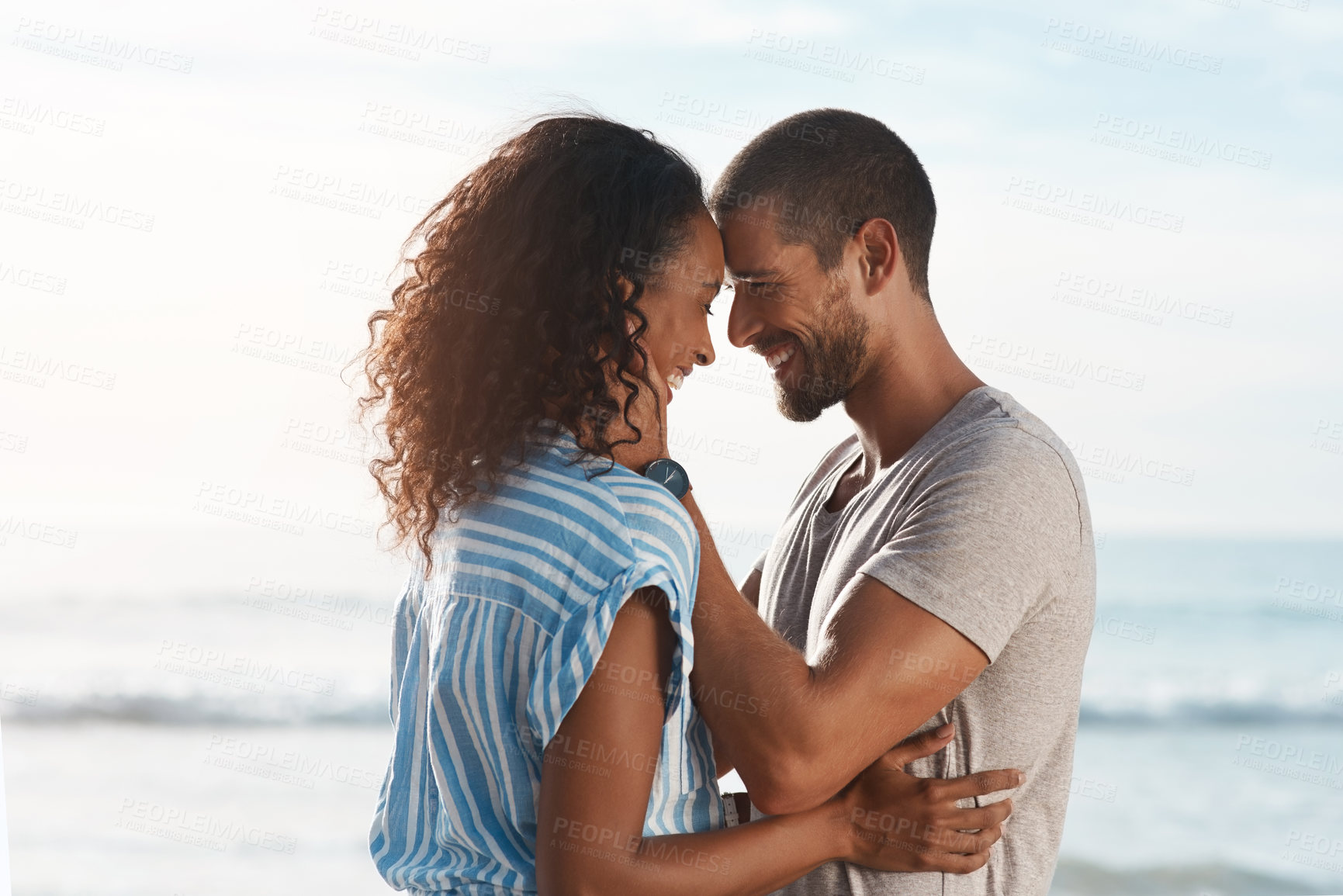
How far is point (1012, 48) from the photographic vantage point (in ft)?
34.3

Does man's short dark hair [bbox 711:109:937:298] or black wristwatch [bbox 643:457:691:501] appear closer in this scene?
black wristwatch [bbox 643:457:691:501]

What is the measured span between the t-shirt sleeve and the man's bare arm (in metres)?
0.03

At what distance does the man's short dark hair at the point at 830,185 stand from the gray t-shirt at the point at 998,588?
1.26 ft

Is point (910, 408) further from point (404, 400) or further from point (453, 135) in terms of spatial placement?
point (453, 135)

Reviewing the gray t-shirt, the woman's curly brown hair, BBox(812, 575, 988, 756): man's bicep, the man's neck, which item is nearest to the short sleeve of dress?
the woman's curly brown hair

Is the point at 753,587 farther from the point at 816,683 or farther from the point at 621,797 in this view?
the point at 621,797

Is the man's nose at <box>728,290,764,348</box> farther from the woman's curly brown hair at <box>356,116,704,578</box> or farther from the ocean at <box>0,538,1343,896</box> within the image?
the ocean at <box>0,538,1343,896</box>

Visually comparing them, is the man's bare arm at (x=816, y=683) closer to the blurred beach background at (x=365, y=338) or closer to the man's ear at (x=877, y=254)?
the man's ear at (x=877, y=254)

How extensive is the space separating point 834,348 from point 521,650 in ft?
3.10

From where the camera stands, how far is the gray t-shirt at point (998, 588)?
1.52 meters

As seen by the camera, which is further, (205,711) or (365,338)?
(205,711)

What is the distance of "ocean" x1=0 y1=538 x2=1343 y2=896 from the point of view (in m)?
6.49

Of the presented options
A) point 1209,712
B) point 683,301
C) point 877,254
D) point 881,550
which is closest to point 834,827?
point 881,550

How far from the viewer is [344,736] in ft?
27.6
